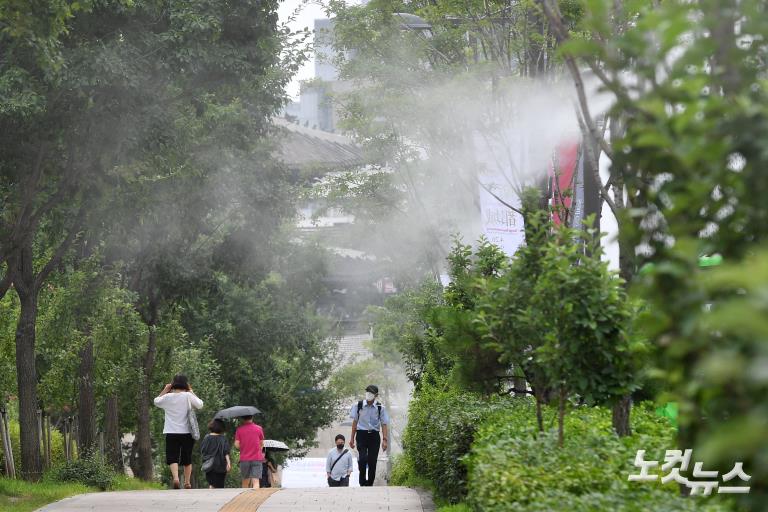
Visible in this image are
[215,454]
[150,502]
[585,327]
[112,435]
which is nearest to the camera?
[585,327]

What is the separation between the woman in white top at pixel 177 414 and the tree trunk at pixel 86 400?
147 inches

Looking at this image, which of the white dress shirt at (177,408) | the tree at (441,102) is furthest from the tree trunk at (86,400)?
the tree at (441,102)

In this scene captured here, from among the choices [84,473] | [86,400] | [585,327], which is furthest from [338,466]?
[585,327]

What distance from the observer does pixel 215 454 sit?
16281 mm

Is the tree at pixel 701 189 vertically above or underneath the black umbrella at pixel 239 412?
above

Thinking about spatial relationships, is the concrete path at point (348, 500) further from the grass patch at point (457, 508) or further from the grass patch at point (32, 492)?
the grass patch at point (32, 492)

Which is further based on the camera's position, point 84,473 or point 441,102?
point 441,102

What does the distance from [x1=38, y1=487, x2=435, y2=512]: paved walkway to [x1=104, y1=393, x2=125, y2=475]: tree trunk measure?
818 centimetres

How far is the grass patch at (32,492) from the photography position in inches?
497

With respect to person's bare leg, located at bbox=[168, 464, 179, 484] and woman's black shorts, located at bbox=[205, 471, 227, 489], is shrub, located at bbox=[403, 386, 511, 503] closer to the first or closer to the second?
person's bare leg, located at bbox=[168, 464, 179, 484]

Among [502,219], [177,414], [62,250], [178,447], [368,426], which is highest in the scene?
[502,219]

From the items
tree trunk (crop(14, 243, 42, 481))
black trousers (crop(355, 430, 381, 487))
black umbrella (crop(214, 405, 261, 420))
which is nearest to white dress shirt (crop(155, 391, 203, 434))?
tree trunk (crop(14, 243, 42, 481))

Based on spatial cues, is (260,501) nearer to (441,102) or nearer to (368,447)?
(368,447)

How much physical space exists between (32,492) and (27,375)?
2.26 m
